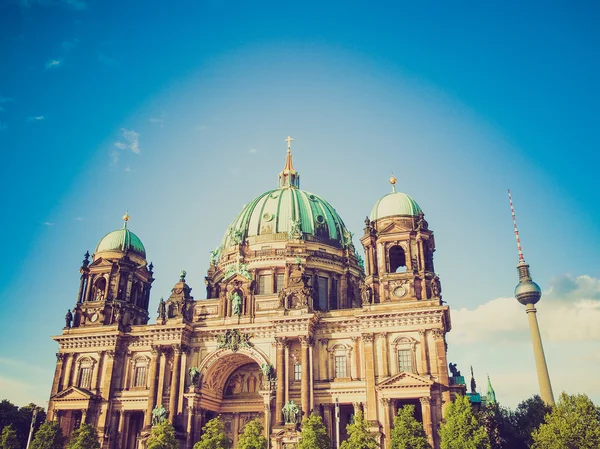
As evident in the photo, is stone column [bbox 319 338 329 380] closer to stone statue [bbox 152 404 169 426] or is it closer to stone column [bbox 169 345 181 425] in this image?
stone column [bbox 169 345 181 425]

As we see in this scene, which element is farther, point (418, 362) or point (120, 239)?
point (120, 239)

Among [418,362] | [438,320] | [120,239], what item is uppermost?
[120,239]

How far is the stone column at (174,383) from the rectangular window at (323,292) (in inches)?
702

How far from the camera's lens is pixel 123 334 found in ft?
195

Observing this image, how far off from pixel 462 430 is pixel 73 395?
38.4 metres

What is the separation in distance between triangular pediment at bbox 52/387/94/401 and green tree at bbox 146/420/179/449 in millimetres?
10490

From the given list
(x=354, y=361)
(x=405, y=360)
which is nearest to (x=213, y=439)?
(x=354, y=361)

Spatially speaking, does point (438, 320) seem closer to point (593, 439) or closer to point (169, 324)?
point (593, 439)

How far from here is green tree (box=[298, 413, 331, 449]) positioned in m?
44.0

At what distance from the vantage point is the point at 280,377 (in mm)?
52812

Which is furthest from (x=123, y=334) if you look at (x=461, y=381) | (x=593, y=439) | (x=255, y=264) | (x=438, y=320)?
(x=593, y=439)

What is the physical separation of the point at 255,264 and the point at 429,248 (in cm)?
2155

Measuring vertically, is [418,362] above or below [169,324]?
below

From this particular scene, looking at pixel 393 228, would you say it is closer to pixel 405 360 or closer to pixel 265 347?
pixel 405 360
